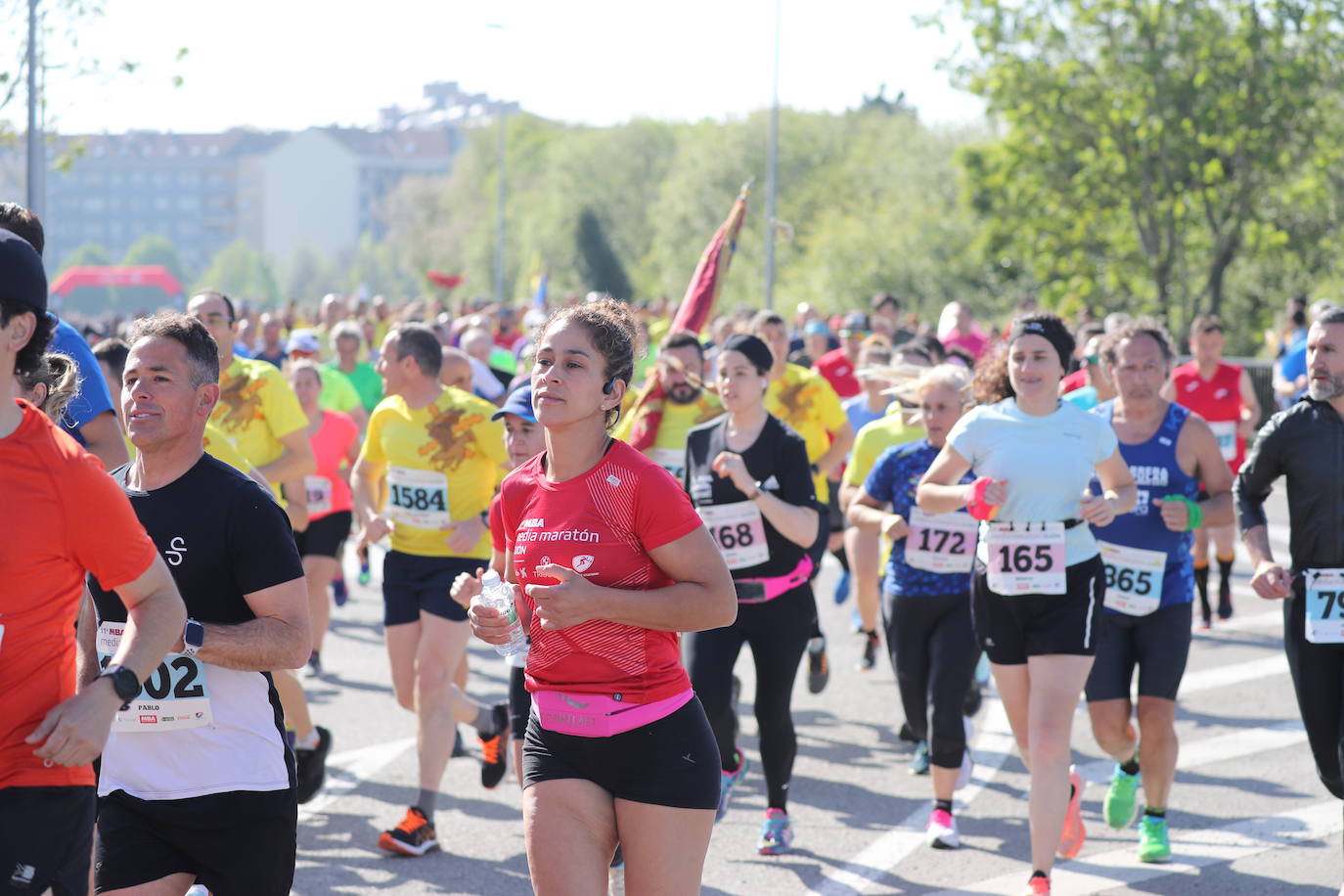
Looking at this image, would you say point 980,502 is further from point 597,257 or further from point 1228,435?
point 597,257

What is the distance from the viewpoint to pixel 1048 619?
5746 mm

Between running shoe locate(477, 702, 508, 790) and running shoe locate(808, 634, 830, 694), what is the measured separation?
2.26 m

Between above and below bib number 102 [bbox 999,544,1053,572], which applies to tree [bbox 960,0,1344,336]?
above

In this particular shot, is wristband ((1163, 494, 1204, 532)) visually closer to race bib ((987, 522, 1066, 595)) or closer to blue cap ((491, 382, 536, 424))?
race bib ((987, 522, 1066, 595))

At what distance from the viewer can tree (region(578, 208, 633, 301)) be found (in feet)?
247

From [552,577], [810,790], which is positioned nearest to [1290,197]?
[810,790]

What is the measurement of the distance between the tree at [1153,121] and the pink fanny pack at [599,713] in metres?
29.2

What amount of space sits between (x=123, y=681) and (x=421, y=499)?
4.15 meters

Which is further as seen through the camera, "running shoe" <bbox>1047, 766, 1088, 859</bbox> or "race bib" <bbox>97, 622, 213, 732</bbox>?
"running shoe" <bbox>1047, 766, 1088, 859</bbox>

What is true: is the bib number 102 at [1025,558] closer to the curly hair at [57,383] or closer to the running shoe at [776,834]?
the running shoe at [776,834]

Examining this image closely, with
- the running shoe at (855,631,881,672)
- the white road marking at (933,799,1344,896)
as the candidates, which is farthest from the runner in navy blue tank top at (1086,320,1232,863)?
the running shoe at (855,631,881,672)

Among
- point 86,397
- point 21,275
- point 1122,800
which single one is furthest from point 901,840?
point 21,275

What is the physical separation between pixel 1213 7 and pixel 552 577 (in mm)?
30335

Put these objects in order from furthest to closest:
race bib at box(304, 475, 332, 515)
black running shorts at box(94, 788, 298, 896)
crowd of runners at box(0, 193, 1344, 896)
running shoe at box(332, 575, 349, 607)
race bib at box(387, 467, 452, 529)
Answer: running shoe at box(332, 575, 349, 607) → race bib at box(304, 475, 332, 515) → race bib at box(387, 467, 452, 529) → black running shorts at box(94, 788, 298, 896) → crowd of runners at box(0, 193, 1344, 896)
